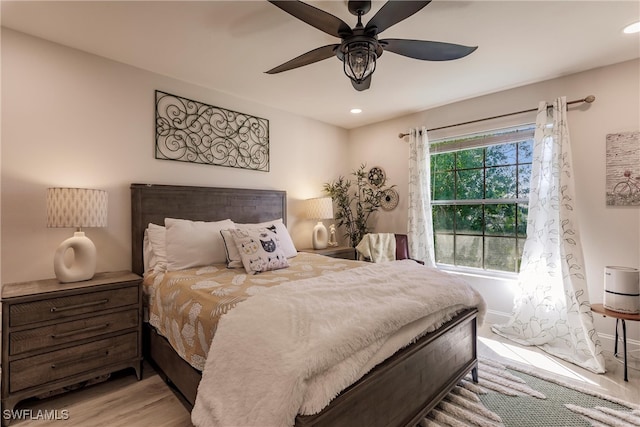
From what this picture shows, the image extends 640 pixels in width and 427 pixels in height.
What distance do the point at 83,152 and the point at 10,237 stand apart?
0.77 meters

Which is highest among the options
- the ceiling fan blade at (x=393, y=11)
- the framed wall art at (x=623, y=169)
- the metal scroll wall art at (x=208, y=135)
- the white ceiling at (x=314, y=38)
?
the white ceiling at (x=314, y=38)

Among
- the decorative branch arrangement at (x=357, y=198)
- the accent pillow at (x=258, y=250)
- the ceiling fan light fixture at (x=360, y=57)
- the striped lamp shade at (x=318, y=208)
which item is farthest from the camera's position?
the decorative branch arrangement at (x=357, y=198)

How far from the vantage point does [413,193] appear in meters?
3.78

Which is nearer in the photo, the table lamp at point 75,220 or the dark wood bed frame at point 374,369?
the dark wood bed frame at point 374,369

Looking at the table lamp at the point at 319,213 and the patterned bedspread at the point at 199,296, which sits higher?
the table lamp at the point at 319,213

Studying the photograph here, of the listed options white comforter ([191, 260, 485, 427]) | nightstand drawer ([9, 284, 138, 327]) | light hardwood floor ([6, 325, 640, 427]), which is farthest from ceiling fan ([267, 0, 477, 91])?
light hardwood floor ([6, 325, 640, 427])

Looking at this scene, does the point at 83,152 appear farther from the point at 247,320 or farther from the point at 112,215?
the point at 247,320

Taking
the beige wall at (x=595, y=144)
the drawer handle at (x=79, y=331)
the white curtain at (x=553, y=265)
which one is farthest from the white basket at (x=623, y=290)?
the drawer handle at (x=79, y=331)

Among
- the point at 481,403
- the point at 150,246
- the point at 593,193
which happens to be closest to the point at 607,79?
the point at 593,193

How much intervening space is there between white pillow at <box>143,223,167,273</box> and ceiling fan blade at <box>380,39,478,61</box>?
7.27 feet

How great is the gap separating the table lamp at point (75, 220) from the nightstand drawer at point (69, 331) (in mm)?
322

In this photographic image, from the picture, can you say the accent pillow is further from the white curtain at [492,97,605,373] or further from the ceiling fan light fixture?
the white curtain at [492,97,605,373]

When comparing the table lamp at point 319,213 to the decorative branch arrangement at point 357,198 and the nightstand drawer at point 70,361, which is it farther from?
the nightstand drawer at point 70,361

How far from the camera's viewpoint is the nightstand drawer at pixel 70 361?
1779 millimetres
